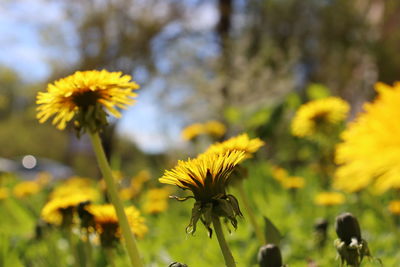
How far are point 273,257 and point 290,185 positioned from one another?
1.64m

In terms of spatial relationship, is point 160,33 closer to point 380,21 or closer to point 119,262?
point 380,21

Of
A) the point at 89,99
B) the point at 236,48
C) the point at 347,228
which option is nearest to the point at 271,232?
the point at 347,228

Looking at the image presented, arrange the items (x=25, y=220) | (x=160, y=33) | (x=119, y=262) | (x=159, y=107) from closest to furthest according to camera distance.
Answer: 1. (x=119, y=262)
2. (x=25, y=220)
3. (x=159, y=107)
4. (x=160, y=33)

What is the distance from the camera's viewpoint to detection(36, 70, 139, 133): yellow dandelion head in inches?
29.7

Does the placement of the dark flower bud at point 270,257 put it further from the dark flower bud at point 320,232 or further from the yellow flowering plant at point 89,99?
the dark flower bud at point 320,232

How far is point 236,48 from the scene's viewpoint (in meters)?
11.4

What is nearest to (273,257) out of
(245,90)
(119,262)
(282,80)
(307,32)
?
(119,262)

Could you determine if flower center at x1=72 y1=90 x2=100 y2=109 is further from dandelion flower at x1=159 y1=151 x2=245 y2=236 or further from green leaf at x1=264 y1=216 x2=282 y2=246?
green leaf at x1=264 y1=216 x2=282 y2=246

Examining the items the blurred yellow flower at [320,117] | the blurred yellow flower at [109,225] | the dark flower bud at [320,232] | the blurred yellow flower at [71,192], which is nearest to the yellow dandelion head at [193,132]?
the blurred yellow flower at [71,192]

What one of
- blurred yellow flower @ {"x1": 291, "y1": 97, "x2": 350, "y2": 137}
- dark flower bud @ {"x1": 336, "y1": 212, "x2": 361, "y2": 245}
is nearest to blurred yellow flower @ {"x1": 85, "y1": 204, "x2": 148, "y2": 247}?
dark flower bud @ {"x1": 336, "y1": 212, "x2": 361, "y2": 245}

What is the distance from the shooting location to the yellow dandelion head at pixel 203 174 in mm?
567

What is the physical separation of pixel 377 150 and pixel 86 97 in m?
0.53

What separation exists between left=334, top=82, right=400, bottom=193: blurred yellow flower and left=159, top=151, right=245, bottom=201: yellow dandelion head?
0.50 ft

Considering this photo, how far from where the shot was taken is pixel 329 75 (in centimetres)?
1309
